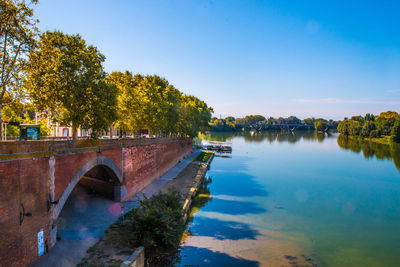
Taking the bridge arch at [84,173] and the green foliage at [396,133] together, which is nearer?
the bridge arch at [84,173]

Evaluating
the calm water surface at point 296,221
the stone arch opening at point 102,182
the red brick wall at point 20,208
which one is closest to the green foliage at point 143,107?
the stone arch opening at point 102,182

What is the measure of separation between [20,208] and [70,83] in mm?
10839

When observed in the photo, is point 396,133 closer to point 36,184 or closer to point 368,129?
point 368,129

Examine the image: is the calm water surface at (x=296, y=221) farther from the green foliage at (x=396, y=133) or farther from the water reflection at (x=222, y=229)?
the green foliage at (x=396, y=133)

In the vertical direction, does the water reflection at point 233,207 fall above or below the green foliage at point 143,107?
below

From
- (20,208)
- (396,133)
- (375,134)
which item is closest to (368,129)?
(375,134)

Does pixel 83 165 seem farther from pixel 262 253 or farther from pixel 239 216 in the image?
pixel 239 216

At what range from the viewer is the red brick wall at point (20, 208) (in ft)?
35.4

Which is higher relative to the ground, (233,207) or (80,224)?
(80,224)

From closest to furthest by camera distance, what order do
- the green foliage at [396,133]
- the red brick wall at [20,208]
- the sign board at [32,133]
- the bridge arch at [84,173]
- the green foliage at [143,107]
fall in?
1. the red brick wall at [20,208]
2. the bridge arch at [84,173]
3. the sign board at [32,133]
4. the green foliage at [143,107]
5. the green foliage at [396,133]

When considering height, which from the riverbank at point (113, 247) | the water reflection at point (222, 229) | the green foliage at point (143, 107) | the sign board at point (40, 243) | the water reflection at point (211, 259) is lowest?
the water reflection at point (211, 259)

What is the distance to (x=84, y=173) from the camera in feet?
59.1

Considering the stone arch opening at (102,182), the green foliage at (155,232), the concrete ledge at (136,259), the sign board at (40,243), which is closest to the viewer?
the concrete ledge at (136,259)

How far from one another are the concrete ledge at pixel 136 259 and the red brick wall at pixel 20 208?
Result: 4.27 metres
